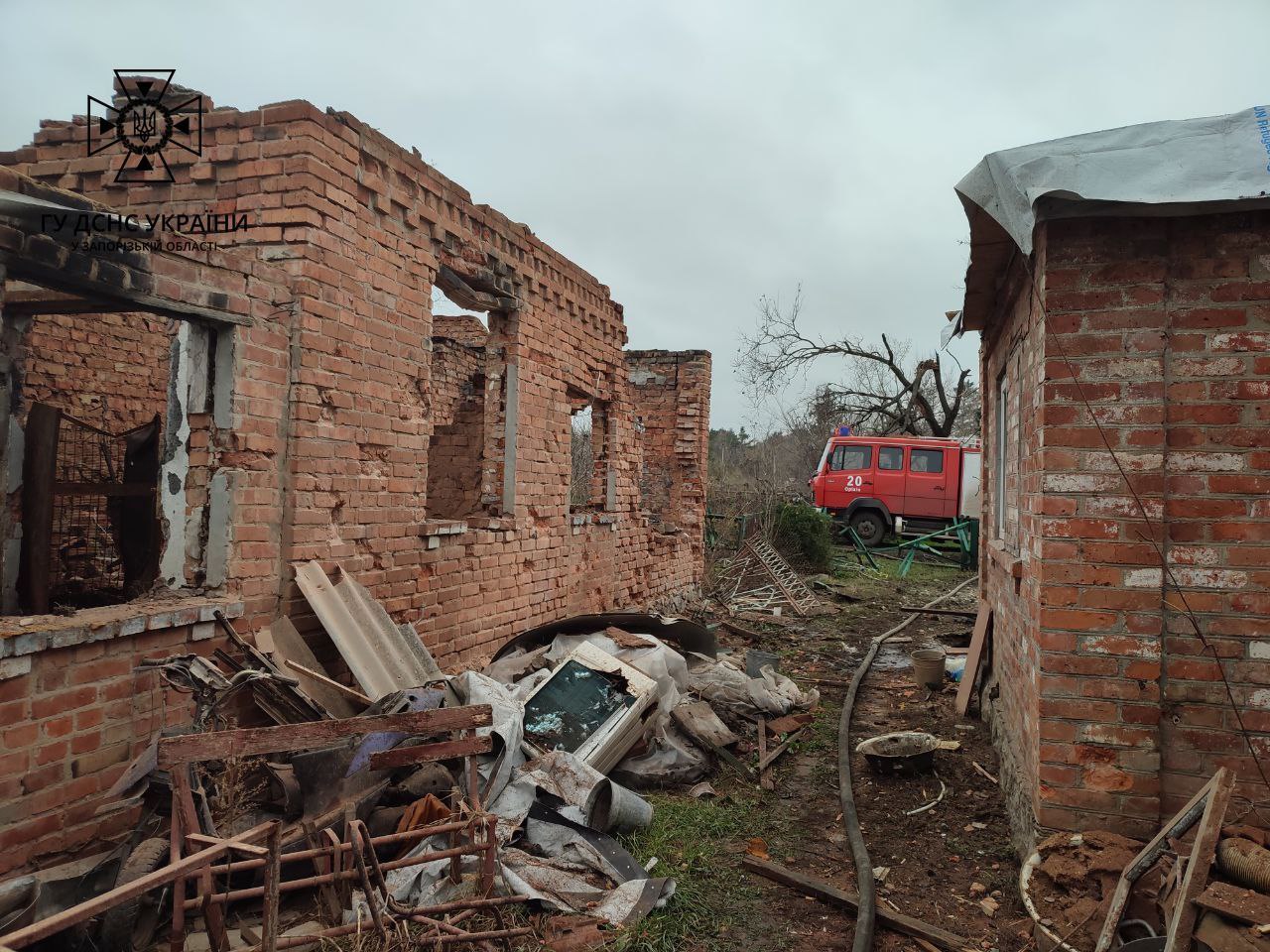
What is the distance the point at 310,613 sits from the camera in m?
4.33

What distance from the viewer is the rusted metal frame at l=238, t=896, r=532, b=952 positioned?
2.68 metres

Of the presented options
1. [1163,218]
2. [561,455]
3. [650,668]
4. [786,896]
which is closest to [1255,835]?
[786,896]

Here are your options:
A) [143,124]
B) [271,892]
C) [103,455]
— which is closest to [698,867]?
[271,892]

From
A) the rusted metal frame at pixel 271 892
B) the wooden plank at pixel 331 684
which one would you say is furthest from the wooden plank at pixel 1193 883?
the wooden plank at pixel 331 684

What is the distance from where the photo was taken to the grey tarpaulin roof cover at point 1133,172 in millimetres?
2971

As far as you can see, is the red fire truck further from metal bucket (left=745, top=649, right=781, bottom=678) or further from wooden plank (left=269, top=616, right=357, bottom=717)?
wooden plank (left=269, top=616, right=357, bottom=717)

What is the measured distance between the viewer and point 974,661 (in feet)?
20.8

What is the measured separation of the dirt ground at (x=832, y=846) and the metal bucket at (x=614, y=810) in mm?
100

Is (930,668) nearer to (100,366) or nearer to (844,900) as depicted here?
(844,900)

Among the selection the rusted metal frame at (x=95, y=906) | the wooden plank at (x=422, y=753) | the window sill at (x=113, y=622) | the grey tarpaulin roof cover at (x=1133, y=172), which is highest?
the grey tarpaulin roof cover at (x=1133, y=172)

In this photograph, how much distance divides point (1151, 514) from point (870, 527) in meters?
15.7

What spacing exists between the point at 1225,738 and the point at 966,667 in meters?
3.38

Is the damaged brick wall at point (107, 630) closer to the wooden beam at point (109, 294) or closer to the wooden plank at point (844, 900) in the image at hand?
the wooden beam at point (109, 294)

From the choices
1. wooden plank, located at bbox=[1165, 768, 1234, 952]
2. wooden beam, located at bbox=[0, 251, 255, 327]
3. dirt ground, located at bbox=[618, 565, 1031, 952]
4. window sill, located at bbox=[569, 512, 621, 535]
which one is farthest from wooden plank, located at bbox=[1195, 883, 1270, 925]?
window sill, located at bbox=[569, 512, 621, 535]
